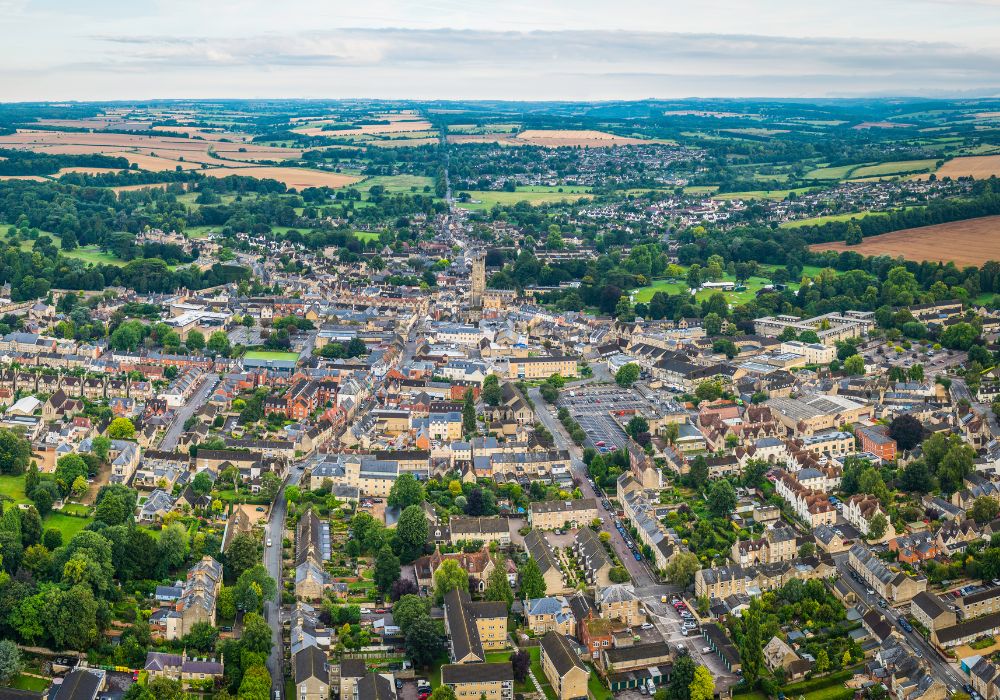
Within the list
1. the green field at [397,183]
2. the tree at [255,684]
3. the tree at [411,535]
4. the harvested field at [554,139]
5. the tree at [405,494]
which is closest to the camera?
the tree at [255,684]

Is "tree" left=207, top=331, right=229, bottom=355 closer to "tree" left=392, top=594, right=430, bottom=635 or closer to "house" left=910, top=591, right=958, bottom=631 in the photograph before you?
"tree" left=392, top=594, right=430, bottom=635

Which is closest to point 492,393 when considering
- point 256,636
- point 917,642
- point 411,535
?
point 411,535

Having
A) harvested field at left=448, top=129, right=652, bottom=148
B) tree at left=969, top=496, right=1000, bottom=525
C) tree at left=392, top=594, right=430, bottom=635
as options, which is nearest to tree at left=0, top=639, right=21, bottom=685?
tree at left=392, top=594, right=430, bottom=635

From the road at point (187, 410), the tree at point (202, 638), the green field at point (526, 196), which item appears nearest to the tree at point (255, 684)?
the tree at point (202, 638)

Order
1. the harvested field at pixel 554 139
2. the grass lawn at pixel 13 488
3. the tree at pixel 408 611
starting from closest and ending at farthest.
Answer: the tree at pixel 408 611, the grass lawn at pixel 13 488, the harvested field at pixel 554 139

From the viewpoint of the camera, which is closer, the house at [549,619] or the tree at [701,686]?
the tree at [701,686]

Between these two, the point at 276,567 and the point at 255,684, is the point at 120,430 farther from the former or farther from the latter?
the point at 255,684

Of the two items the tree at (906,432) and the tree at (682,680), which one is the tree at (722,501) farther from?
the tree at (682,680)
